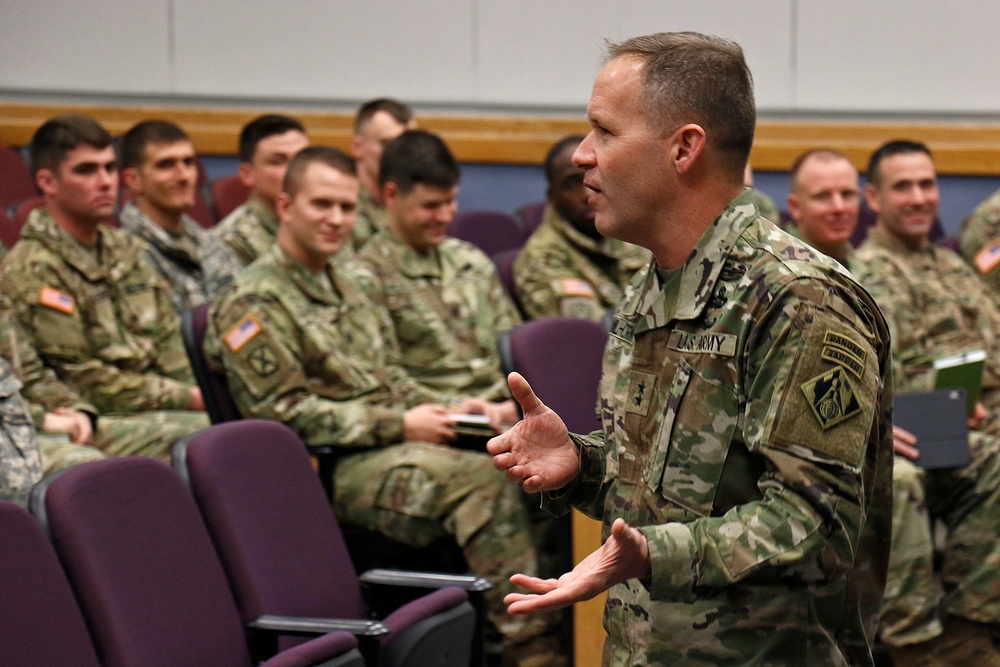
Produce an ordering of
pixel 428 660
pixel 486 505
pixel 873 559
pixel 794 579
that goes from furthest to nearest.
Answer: pixel 486 505 < pixel 428 660 < pixel 873 559 < pixel 794 579

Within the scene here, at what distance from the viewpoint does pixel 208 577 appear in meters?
1.91

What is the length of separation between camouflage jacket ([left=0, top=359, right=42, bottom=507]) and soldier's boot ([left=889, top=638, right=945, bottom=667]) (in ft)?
6.08

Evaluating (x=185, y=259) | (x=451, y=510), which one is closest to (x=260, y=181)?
(x=185, y=259)

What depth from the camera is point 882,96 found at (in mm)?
5180

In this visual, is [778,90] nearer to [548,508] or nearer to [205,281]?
[205,281]

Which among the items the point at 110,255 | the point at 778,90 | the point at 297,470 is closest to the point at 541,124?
the point at 778,90

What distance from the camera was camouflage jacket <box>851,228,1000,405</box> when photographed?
3.29 meters

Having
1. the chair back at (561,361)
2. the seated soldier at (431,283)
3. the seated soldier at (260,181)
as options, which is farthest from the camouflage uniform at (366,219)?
the chair back at (561,361)

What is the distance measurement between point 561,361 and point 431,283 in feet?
1.86

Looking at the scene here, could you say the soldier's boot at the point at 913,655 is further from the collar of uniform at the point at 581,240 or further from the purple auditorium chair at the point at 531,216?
the purple auditorium chair at the point at 531,216

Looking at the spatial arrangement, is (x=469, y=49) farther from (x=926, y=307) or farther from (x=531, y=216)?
(x=926, y=307)

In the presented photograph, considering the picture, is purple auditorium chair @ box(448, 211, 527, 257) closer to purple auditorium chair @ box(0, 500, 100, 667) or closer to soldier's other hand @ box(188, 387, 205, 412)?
soldier's other hand @ box(188, 387, 205, 412)

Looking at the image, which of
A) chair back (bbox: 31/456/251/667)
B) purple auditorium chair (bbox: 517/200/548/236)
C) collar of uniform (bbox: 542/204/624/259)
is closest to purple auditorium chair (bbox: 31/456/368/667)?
chair back (bbox: 31/456/251/667)

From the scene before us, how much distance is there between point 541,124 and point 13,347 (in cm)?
278
